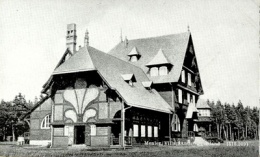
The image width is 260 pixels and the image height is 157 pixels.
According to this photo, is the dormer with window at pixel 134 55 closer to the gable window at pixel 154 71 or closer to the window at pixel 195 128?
the gable window at pixel 154 71

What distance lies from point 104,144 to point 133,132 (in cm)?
278

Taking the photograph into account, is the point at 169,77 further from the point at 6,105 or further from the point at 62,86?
the point at 6,105

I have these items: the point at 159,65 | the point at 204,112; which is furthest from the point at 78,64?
the point at 204,112

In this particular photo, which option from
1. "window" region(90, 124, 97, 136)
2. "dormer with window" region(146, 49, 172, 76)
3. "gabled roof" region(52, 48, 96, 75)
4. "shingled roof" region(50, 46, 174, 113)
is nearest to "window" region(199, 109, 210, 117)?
"dormer with window" region(146, 49, 172, 76)

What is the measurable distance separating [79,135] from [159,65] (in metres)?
11.2

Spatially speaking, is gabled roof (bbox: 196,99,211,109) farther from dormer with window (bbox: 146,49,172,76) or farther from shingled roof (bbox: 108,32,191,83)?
dormer with window (bbox: 146,49,172,76)

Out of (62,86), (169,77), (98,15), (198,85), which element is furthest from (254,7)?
(198,85)

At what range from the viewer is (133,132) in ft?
83.3

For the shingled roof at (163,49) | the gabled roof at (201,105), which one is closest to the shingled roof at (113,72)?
the shingled roof at (163,49)

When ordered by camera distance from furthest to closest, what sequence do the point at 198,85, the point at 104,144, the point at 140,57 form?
the point at 198,85
the point at 140,57
the point at 104,144

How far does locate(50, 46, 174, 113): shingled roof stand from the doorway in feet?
14.6

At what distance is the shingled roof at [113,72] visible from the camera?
23703 mm

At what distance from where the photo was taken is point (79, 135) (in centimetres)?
2623

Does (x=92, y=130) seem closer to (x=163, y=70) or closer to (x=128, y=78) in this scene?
(x=128, y=78)
